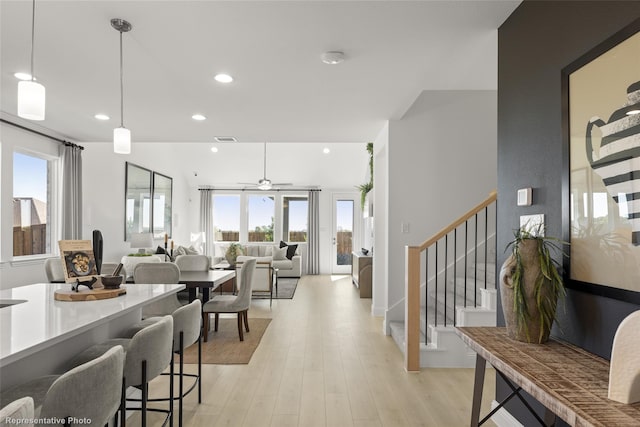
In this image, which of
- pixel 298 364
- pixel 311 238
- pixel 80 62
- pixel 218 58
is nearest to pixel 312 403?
pixel 298 364

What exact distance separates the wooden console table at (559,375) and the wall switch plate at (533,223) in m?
0.56

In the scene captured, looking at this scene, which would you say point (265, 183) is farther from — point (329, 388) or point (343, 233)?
point (329, 388)

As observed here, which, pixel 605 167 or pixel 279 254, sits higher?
pixel 605 167

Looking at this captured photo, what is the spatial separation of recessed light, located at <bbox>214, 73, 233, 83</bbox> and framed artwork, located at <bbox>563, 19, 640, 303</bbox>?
253 cm

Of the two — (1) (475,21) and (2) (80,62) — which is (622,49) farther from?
(2) (80,62)

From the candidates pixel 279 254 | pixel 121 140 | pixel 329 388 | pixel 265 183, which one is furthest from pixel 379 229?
A: pixel 279 254

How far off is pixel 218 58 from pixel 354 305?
4.88m

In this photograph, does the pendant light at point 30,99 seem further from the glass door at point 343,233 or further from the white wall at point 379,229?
the glass door at point 343,233

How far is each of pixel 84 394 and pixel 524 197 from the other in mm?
2265

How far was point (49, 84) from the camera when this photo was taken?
3.69 meters

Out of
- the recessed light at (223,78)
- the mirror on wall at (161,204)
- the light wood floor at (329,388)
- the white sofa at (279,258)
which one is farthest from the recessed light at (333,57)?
the white sofa at (279,258)

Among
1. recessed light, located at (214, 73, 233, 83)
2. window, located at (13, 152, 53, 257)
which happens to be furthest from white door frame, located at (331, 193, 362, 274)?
recessed light, located at (214, 73, 233, 83)

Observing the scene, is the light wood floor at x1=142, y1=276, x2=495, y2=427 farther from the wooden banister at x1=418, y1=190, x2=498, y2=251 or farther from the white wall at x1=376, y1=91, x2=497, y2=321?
the wooden banister at x1=418, y1=190, x2=498, y2=251

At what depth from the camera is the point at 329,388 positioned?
330cm
